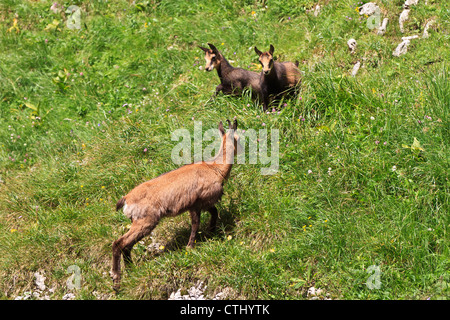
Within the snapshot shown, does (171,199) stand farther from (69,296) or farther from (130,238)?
(69,296)

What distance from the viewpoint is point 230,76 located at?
811cm

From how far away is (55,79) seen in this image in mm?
9695

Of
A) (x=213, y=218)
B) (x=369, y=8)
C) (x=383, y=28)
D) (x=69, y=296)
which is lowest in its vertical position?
(x=69, y=296)

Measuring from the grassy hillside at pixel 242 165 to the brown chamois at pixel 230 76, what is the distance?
0.62 ft

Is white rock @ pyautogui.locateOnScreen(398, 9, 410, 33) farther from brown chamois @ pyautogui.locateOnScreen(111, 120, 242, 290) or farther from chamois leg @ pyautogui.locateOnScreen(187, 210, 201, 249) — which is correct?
chamois leg @ pyautogui.locateOnScreen(187, 210, 201, 249)

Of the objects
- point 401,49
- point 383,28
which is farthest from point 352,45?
A: point 401,49

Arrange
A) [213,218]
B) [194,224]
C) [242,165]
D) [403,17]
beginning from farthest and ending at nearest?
1. [403,17]
2. [242,165]
3. [213,218]
4. [194,224]

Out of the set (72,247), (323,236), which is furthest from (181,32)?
(323,236)

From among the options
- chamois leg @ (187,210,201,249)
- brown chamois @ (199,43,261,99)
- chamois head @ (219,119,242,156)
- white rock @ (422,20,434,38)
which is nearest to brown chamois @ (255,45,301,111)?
brown chamois @ (199,43,261,99)

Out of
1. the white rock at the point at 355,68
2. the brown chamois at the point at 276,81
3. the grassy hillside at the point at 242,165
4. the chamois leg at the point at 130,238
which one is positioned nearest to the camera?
the grassy hillside at the point at 242,165

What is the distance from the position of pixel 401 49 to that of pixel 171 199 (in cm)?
442

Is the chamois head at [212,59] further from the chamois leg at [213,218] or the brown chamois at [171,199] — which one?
the chamois leg at [213,218]

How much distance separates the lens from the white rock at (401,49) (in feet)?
25.4

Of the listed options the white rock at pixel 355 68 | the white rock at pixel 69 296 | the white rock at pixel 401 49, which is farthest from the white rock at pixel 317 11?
the white rock at pixel 69 296
